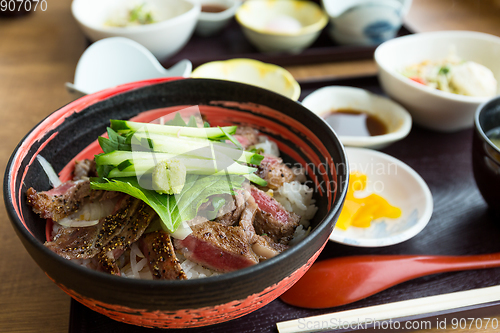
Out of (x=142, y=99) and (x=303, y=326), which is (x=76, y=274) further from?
(x=142, y=99)

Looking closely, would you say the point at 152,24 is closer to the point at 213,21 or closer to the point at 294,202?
the point at 213,21

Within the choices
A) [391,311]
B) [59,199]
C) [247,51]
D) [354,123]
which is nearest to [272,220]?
[391,311]

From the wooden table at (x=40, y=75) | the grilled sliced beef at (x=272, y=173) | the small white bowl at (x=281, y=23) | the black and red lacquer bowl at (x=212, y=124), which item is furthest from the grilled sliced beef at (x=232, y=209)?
the small white bowl at (x=281, y=23)

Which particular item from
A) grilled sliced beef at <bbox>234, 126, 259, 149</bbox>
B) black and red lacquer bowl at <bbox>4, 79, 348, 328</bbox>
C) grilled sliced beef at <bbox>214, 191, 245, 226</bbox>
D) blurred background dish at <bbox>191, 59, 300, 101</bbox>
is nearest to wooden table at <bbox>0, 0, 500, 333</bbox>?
black and red lacquer bowl at <bbox>4, 79, 348, 328</bbox>

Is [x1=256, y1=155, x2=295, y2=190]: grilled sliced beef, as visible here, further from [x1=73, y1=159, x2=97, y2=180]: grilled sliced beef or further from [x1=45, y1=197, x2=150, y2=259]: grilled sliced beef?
[x1=73, y1=159, x2=97, y2=180]: grilled sliced beef

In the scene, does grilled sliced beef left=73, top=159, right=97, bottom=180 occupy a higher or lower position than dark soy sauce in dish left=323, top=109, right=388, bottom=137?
higher

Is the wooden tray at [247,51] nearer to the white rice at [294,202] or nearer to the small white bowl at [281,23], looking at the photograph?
the small white bowl at [281,23]

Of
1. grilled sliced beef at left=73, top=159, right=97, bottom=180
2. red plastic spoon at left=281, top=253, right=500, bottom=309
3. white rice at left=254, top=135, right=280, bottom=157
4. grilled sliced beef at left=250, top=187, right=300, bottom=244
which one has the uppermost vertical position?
grilled sliced beef at left=73, top=159, right=97, bottom=180

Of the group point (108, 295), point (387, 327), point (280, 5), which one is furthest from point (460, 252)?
point (280, 5)
